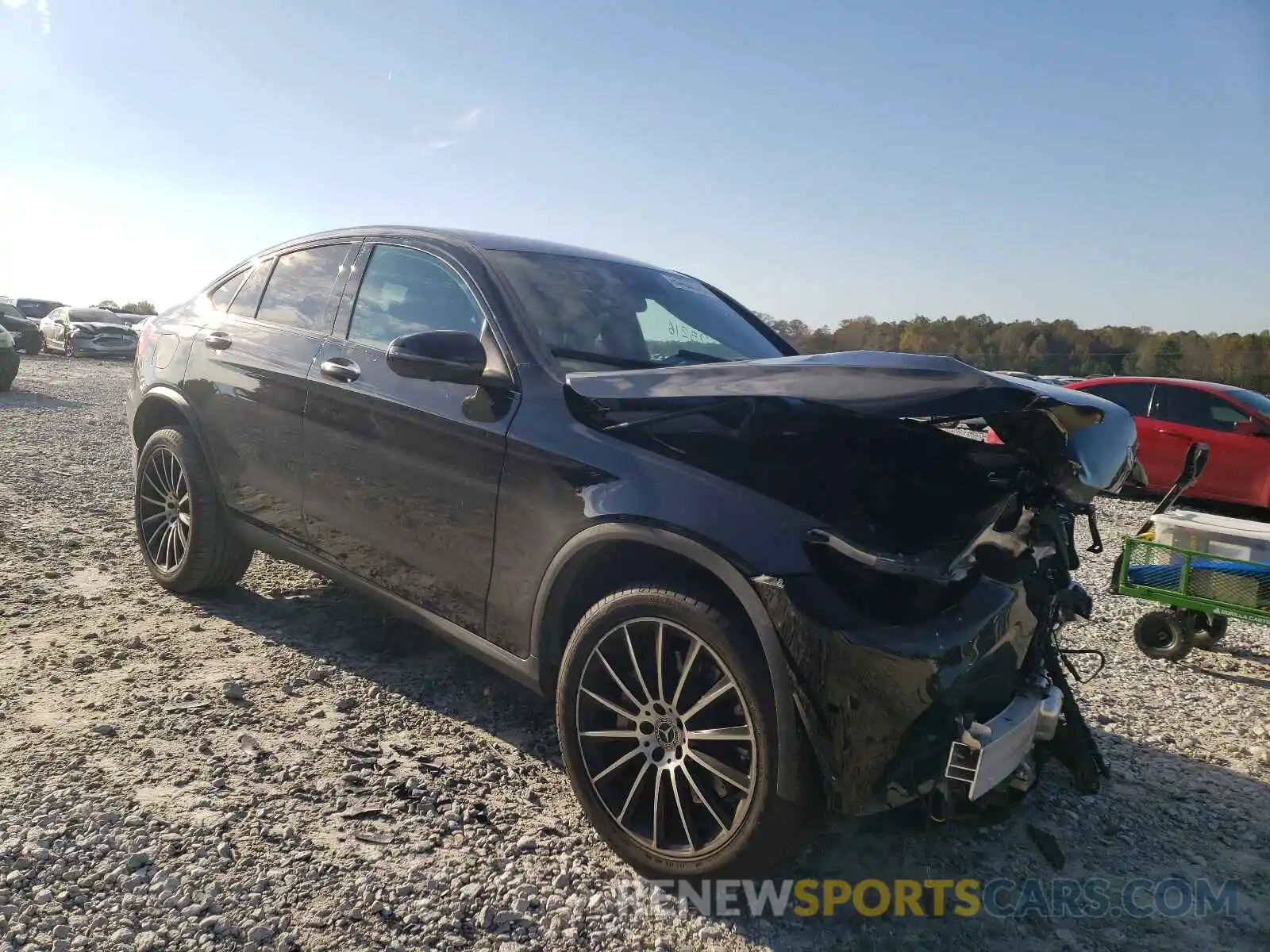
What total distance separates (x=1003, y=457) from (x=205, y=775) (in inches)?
108

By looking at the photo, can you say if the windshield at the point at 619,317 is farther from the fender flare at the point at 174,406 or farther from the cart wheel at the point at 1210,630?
the cart wheel at the point at 1210,630

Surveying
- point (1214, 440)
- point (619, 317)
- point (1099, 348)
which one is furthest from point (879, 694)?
point (1099, 348)

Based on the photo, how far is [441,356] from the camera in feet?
A: 9.48

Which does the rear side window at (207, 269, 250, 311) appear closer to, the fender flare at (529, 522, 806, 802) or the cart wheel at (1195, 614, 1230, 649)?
the fender flare at (529, 522, 806, 802)

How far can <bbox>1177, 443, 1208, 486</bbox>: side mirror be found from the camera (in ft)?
10.7

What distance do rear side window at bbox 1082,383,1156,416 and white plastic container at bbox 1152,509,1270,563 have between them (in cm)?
662

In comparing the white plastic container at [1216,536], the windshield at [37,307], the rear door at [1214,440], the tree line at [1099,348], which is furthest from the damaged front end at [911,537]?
the windshield at [37,307]

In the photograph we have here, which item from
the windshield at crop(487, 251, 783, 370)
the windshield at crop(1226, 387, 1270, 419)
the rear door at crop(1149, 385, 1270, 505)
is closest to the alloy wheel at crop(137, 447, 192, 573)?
the windshield at crop(487, 251, 783, 370)

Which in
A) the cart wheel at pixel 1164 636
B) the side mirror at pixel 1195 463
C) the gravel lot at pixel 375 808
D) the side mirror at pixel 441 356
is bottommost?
the gravel lot at pixel 375 808

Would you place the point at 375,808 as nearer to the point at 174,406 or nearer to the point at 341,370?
the point at 341,370

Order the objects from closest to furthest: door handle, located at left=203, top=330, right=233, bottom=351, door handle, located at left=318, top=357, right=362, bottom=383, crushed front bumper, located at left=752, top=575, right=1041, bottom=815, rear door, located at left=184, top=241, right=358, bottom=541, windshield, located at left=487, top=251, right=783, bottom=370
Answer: crushed front bumper, located at left=752, top=575, right=1041, bottom=815 < windshield, located at left=487, top=251, right=783, bottom=370 < door handle, located at left=318, top=357, right=362, bottom=383 < rear door, located at left=184, top=241, right=358, bottom=541 < door handle, located at left=203, top=330, right=233, bottom=351

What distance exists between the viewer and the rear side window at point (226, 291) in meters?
4.45

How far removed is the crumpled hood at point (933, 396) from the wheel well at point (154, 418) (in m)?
2.75

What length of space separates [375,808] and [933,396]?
2.10 meters
